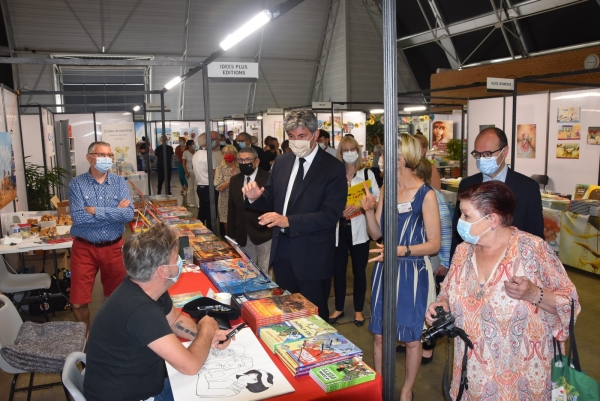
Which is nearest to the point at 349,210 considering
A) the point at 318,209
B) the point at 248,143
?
the point at 318,209

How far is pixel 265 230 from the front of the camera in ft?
15.1

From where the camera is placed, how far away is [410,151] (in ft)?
9.42

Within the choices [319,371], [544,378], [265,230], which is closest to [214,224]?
[265,230]

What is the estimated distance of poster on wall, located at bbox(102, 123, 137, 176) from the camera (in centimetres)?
1008

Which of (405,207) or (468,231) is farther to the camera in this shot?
(405,207)

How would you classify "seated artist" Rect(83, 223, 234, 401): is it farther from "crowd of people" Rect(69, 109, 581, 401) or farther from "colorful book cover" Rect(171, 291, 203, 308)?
"colorful book cover" Rect(171, 291, 203, 308)

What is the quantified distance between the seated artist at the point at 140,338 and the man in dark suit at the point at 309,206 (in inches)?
36.8

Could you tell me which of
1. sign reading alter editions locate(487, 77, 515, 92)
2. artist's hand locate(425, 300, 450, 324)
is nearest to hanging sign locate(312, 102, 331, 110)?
sign reading alter editions locate(487, 77, 515, 92)

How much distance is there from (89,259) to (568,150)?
27.2 feet

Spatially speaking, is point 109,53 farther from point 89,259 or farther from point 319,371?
point 319,371

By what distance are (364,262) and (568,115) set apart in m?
6.19

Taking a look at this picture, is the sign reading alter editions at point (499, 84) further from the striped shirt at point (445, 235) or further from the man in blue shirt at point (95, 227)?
the man in blue shirt at point (95, 227)

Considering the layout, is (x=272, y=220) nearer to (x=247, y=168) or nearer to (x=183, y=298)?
(x=183, y=298)

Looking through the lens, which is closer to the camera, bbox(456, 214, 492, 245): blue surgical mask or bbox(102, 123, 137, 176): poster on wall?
bbox(456, 214, 492, 245): blue surgical mask
